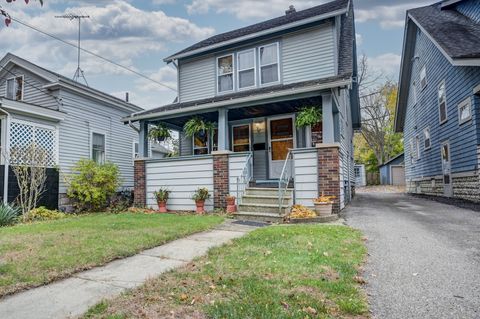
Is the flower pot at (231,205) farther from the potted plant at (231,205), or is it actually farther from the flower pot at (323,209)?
the flower pot at (323,209)

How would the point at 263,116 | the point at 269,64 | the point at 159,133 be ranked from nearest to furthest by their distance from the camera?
the point at 159,133 < the point at 269,64 < the point at 263,116

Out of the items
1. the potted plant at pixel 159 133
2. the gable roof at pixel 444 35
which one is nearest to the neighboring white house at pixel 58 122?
the potted plant at pixel 159 133

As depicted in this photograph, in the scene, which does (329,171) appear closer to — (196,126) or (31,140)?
(196,126)

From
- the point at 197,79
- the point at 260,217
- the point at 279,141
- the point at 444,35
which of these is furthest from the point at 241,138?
the point at 444,35

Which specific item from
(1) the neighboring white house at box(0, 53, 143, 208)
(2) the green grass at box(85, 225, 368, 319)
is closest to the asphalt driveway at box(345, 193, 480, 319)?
(2) the green grass at box(85, 225, 368, 319)

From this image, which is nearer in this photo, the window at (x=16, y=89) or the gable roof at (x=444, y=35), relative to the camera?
the gable roof at (x=444, y=35)

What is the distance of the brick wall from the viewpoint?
9.22m

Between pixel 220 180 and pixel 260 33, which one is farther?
pixel 260 33

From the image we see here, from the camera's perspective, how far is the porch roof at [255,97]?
8164mm

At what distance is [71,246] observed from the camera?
482cm

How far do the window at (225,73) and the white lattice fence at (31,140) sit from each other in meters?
6.64

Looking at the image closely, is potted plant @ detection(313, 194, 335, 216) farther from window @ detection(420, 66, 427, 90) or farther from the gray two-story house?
window @ detection(420, 66, 427, 90)

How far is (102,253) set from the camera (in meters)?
4.39

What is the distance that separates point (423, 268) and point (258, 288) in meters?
2.07
